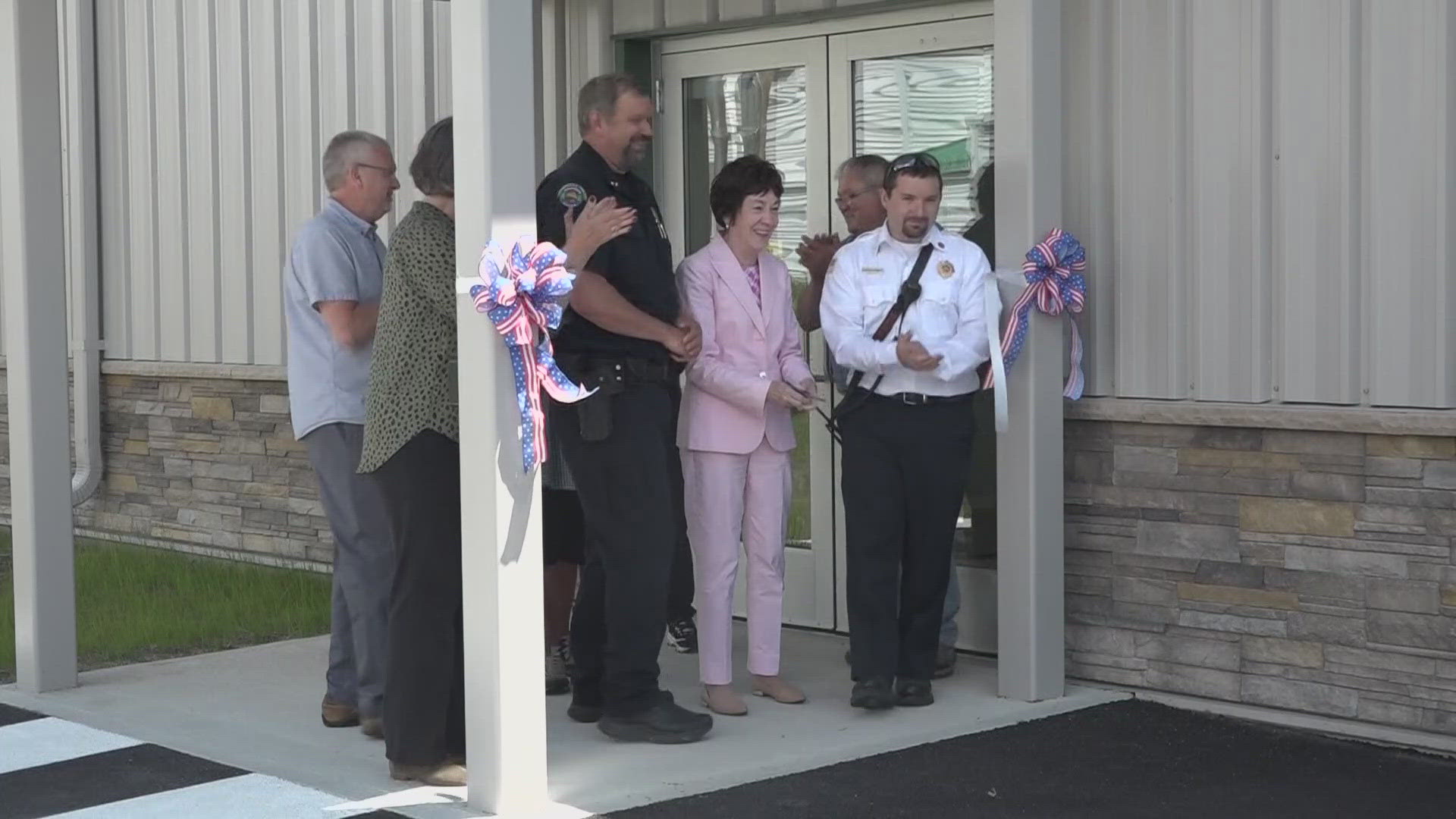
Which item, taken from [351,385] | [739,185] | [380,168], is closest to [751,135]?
[739,185]

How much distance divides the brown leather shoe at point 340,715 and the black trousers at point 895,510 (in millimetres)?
1578

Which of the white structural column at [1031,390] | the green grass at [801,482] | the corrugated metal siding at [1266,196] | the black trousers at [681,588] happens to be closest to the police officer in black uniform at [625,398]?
the white structural column at [1031,390]

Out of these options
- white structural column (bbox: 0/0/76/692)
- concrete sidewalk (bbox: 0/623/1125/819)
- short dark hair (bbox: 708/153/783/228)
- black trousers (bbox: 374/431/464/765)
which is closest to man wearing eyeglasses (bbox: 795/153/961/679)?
concrete sidewalk (bbox: 0/623/1125/819)

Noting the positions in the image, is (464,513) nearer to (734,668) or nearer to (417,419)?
(417,419)

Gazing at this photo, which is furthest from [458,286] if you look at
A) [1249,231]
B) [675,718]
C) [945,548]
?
[1249,231]

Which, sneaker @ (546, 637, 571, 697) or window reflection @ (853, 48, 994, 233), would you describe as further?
window reflection @ (853, 48, 994, 233)

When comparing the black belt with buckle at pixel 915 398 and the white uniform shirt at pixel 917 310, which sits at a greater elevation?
the white uniform shirt at pixel 917 310

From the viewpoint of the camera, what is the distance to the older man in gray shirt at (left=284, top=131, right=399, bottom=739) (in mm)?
5875

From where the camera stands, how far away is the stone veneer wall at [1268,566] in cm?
572

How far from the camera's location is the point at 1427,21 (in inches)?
221

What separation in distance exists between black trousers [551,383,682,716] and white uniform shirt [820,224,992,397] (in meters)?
0.69

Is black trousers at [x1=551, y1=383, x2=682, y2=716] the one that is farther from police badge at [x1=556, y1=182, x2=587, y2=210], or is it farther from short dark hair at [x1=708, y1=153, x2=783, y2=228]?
short dark hair at [x1=708, y1=153, x2=783, y2=228]

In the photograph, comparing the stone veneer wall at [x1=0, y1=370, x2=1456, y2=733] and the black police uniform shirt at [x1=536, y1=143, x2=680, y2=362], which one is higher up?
the black police uniform shirt at [x1=536, y1=143, x2=680, y2=362]

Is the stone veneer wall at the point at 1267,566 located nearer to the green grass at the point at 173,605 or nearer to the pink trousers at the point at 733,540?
the pink trousers at the point at 733,540
